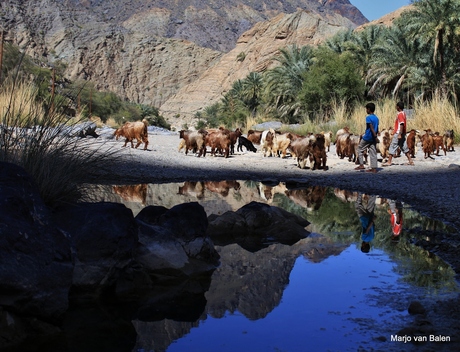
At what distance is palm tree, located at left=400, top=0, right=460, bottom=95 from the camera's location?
105ft

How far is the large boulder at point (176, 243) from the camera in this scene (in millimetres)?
5852

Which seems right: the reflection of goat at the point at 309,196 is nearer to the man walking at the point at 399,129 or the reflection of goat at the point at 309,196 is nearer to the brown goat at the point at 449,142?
the man walking at the point at 399,129

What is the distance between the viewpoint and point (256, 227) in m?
8.09

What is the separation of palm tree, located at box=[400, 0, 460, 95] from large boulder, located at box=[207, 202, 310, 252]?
26171 mm

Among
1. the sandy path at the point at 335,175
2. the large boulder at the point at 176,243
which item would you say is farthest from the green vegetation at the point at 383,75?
the large boulder at the point at 176,243

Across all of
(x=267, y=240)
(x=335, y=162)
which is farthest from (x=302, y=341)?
(x=335, y=162)

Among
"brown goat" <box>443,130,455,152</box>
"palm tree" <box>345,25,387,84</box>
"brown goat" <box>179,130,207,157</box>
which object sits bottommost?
"brown goat" <box>179,130,207,157</box>

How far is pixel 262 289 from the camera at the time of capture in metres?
5.35

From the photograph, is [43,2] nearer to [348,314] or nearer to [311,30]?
[311,30]

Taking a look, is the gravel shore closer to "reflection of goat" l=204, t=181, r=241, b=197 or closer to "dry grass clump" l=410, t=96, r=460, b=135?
"reflection of goat" l=204, t=181, r=241, b=197

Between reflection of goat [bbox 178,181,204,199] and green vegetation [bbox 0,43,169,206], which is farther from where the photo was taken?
reflection of goat [bbox 178,181,204,199]

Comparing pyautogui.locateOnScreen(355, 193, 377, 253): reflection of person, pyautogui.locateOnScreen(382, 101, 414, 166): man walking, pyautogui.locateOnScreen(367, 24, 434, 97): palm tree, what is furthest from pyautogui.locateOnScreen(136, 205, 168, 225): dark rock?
pyautogui.locateOnScreen(367, 24, 434, 97): palm tree

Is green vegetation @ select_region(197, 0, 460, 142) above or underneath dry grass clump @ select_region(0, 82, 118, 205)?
above

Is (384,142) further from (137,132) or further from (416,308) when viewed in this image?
(416,308)
